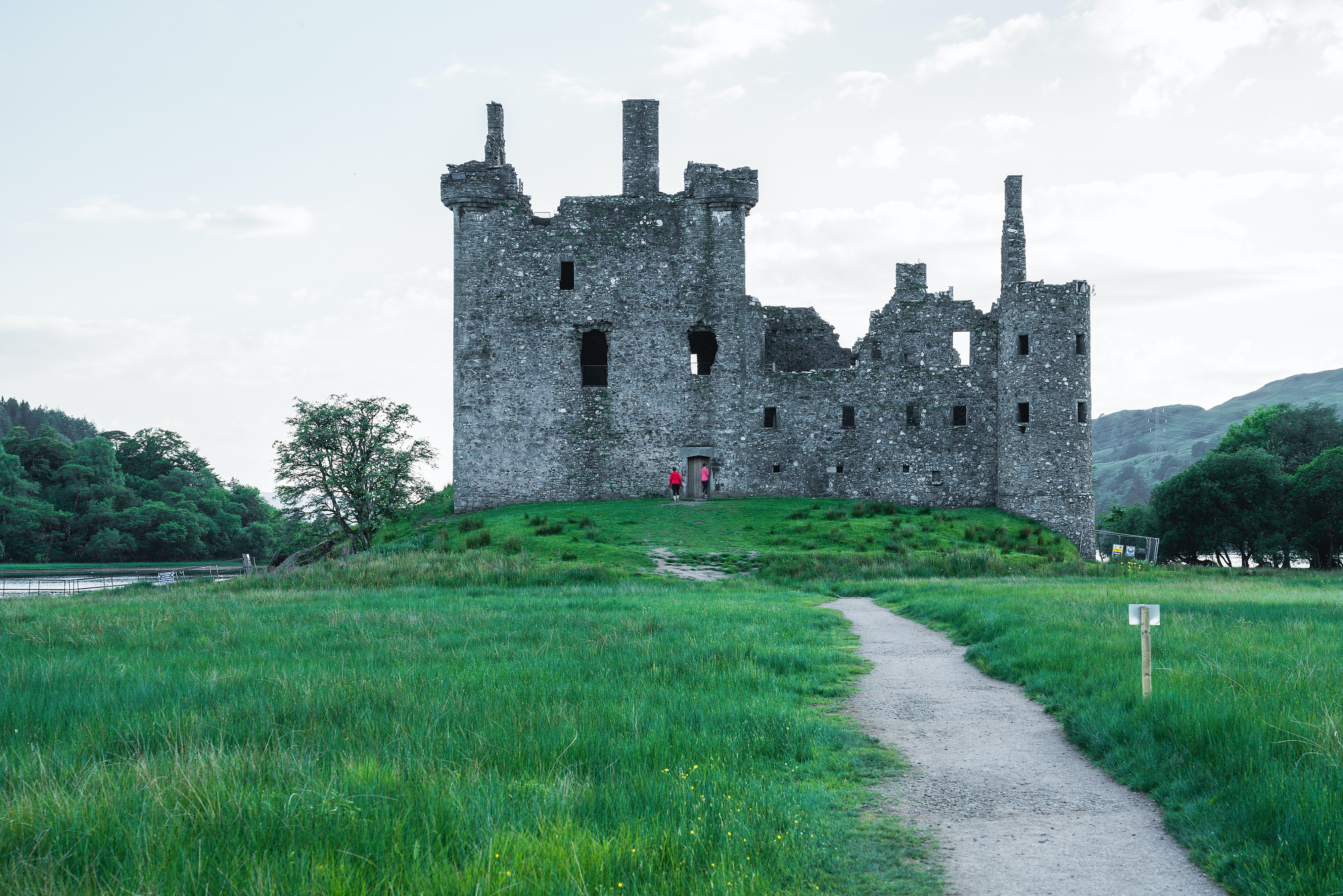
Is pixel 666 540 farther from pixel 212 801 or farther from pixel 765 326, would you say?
pixel 212 801

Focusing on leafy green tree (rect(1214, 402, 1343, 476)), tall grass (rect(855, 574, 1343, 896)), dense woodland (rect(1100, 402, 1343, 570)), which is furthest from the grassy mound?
leafy green tree (rect(1214, 402, 1343, 476))

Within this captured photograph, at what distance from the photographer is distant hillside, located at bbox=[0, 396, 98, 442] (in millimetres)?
122125

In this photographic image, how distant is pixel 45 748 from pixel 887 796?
6079 millimetres

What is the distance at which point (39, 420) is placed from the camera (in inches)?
4936

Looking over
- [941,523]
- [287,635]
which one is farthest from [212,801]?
[941,523]

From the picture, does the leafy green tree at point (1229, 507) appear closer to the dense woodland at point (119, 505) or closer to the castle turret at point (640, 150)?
the castle turret at point (640, 150)

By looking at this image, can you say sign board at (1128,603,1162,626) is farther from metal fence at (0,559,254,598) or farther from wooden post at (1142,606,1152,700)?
metal fence at (0,559,254,598)

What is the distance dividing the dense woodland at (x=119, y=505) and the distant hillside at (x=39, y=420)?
33.2m

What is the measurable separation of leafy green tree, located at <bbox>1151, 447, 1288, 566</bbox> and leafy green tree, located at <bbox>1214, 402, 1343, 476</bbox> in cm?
667

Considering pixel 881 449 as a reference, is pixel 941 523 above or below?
below

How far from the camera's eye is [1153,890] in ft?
15.8

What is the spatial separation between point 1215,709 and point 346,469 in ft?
118

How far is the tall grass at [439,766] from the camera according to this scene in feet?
14.9

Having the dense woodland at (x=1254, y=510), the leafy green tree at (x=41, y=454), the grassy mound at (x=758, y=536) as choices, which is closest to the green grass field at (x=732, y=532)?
the grassy mound at (x=758, y=536)
